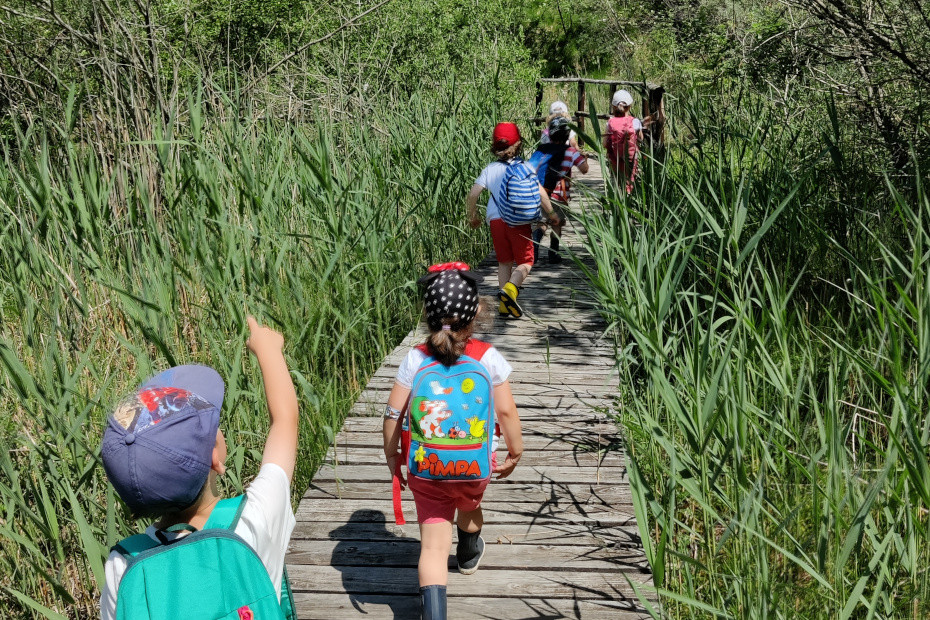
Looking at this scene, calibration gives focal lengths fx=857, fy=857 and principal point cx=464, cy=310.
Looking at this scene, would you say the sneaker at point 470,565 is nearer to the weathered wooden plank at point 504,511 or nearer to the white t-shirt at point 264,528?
the weathered wooden plank at point 504,511

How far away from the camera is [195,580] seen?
1326 millimetres

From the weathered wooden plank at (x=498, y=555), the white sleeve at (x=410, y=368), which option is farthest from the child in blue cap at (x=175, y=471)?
the weathered wooden plank at (x=498, y=555)

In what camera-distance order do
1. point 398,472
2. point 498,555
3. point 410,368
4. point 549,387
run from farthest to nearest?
point 549,387 → point 498,555 → point 398,472 → point 410,368

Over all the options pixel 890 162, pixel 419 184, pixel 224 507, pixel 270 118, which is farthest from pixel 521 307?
pixel 224 507

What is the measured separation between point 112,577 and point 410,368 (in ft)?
3.92

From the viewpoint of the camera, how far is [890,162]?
4.57 m

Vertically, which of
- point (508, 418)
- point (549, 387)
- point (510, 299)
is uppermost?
point (508, 418)

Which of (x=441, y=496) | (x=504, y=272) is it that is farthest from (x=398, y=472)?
(x=504, y=272)

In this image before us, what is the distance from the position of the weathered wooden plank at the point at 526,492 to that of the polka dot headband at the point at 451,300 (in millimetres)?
1008

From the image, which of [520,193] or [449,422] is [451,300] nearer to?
[449,422]

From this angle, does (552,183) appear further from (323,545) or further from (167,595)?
(167,595)

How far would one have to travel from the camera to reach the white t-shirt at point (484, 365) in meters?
2.45

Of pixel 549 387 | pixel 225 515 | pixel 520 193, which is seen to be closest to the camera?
pixel 225 515

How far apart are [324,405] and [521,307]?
201 centimetres
